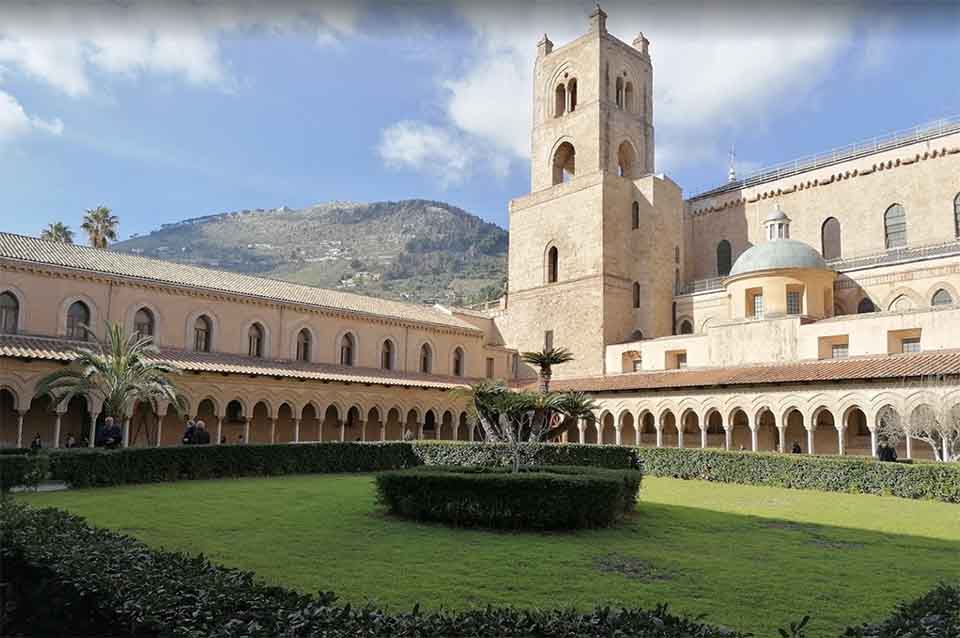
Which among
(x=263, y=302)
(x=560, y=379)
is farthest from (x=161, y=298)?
(x=560, y=379)

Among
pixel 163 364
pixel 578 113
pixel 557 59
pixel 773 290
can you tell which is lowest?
pixel 163 364

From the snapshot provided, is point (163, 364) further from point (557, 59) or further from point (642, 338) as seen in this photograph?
point (557, 59)

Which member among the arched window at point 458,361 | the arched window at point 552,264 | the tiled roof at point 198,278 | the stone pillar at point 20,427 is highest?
the arched window at point 552,264

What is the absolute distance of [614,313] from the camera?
41500 mm

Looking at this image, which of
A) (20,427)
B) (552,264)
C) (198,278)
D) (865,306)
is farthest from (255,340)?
(865,306)

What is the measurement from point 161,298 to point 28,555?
28.4 metres

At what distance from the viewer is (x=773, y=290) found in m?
35.1

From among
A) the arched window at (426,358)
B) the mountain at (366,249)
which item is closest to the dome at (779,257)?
the arched window at (426,358)

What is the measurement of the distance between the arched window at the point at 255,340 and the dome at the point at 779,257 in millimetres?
22124

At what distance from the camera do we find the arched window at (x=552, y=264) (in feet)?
148

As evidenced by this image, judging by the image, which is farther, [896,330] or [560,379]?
[560,379]

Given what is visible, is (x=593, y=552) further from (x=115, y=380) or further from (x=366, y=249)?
(x=366, y=249)

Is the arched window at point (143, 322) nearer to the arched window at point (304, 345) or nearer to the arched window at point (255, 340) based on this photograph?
the arched window at point (255, 340)

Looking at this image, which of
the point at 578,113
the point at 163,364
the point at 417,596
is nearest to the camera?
the point at 417,596
